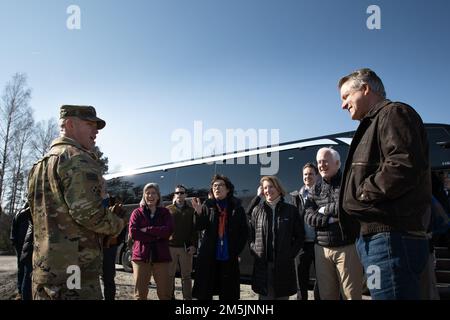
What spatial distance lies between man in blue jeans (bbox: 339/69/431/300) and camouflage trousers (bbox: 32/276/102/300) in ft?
6.06

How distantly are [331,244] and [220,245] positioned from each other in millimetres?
1480

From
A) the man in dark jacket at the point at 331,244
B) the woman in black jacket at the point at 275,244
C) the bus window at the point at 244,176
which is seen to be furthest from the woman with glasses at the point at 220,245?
the bus window at the point at 244,176

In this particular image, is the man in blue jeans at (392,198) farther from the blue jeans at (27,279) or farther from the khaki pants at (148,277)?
the blue jeans at (27,279)

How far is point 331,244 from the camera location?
3930mm

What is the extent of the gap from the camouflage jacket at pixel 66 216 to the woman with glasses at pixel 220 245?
2180 millimetres

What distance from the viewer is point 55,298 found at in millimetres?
2373

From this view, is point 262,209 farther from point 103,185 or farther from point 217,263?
point 103,185

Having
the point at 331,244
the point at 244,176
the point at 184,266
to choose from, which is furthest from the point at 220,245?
the point at 244,176

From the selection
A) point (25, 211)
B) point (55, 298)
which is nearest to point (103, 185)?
point (55, 298)

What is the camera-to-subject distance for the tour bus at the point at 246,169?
620 centimetres

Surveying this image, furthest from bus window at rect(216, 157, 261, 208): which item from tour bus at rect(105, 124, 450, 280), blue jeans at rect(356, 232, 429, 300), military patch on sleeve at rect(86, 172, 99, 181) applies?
blue jeans at rect(356, 232, 429, 300)

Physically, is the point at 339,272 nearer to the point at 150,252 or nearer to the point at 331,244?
the point at 331,244

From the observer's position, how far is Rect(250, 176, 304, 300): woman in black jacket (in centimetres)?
415

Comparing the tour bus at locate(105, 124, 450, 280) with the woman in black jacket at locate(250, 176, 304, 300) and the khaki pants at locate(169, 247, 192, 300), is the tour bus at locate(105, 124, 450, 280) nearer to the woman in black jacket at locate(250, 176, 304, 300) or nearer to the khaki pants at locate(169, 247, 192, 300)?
the khaki pants at locate(169, 247, 192, 300)
